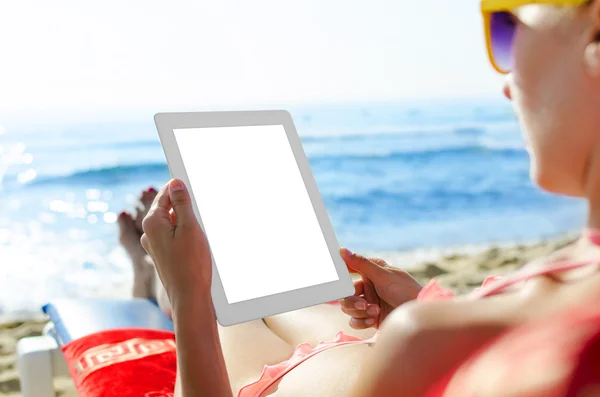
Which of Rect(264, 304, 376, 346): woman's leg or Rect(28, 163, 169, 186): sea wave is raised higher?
Rect(28, 163, 169, 186): sea wave

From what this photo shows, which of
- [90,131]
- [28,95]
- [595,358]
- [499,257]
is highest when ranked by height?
[28,95]

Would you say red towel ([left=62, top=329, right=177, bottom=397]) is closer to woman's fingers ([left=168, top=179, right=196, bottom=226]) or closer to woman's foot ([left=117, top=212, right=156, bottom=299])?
woman's foot ([left=117, top=212, right=156, bottom=299])

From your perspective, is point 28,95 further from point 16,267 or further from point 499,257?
point 499,257

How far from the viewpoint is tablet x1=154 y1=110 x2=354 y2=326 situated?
4.34 ft

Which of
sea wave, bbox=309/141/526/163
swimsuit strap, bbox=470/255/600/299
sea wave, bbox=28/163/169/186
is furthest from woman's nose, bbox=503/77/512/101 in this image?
sea wave, bbox=309/141/526/163

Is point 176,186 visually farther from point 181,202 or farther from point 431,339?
point 431,339

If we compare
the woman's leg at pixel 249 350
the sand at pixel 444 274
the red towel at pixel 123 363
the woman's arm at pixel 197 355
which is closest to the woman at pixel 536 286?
the woman's arm at pixel 197 355

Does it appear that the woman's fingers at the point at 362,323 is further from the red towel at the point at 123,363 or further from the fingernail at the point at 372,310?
the red towel at the point at 123,363

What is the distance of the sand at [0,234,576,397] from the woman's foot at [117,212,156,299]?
2.31 ft

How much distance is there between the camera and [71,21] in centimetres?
1510

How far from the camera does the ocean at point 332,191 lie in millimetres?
7176

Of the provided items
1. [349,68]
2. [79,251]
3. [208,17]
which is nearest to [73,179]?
[79,251]

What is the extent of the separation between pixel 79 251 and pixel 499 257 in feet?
14.5

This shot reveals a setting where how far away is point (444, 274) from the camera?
507 centimetres
